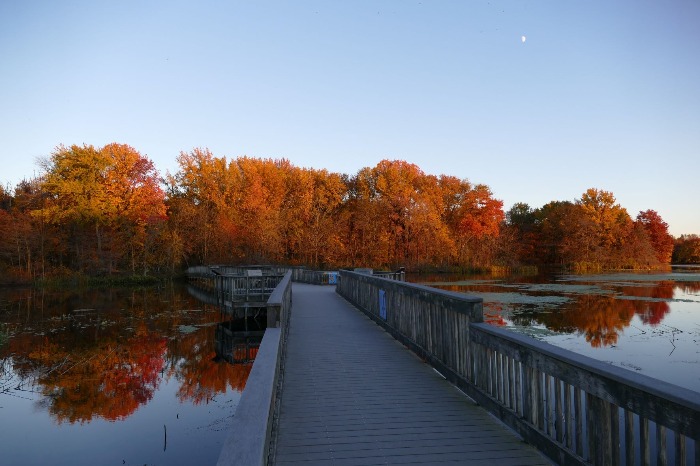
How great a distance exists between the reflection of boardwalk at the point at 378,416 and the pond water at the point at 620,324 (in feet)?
20.6

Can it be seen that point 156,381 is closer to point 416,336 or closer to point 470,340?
point 416,336

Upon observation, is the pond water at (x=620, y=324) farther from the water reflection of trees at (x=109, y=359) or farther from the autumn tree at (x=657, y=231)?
the autumn tree at (x=657, y=231)

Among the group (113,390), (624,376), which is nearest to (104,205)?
(113,390)

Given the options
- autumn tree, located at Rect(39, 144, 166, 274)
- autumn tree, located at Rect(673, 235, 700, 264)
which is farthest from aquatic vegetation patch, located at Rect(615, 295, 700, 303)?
autumn tree, located at Rect(673, 235, 700, 264)

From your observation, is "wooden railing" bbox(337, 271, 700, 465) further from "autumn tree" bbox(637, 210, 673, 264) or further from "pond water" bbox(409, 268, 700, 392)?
"autumn tree" bbox(637, 210, 673, 264)

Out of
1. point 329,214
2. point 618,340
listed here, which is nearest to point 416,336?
point 618,340

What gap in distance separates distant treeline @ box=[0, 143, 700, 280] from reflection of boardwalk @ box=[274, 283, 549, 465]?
36.7 metres

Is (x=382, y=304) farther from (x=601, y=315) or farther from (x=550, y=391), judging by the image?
(x=601, y=315)

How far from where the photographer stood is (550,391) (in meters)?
4.75

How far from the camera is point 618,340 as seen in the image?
13.9 meters

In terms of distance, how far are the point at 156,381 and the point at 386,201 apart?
41.1 m

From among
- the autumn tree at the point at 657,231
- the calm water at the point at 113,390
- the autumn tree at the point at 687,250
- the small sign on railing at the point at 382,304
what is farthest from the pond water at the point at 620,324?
the autumn tree at the point at 687,250

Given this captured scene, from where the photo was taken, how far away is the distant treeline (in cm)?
3938

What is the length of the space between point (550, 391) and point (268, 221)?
4069 centimetres
